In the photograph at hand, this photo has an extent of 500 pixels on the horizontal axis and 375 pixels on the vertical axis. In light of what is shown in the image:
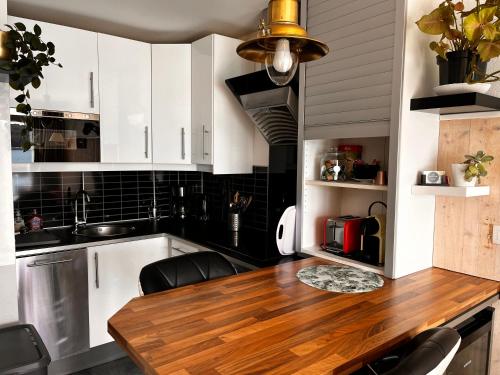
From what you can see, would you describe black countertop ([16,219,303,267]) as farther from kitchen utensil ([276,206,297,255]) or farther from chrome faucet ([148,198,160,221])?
chrome faucet ([148,198,160,221])

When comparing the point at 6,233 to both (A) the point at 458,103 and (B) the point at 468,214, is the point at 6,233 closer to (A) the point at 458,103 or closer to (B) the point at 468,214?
(A) the point at 458,103

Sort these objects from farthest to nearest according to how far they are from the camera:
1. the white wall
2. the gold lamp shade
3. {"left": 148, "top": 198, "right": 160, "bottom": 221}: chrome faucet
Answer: {"left": 148, "top": 198, "right": 160, "bottom": 221}: chrome faucet, the white wall, the gold lamp shade

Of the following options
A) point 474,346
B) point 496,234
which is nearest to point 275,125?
point 496,234

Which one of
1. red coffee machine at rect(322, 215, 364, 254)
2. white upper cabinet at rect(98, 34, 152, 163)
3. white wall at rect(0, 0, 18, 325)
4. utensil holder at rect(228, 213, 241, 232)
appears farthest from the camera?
utensil holder at rect(228, 213, 241, 232)

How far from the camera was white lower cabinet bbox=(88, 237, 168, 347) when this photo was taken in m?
2.59

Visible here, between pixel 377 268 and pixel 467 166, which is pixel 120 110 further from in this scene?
pixel 467 166

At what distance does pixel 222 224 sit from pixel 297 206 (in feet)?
3.67

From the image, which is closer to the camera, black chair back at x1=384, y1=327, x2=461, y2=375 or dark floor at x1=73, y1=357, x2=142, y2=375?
black chair back at x1=384, y1=327, x2=461, y2=375

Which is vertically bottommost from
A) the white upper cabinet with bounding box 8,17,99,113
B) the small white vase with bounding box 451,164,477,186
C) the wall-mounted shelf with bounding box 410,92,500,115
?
the small white vase with bounding box 451,164,477,186

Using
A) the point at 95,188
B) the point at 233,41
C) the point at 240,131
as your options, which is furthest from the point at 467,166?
the point at 95,188

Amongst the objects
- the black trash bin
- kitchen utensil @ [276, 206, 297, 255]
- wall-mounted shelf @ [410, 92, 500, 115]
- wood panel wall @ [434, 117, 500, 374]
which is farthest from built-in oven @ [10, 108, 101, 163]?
wood panel wall @ [434, 117, 500, 374]

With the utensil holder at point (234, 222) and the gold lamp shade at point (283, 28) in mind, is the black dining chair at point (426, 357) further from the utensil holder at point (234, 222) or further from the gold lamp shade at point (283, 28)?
the utensil holder at point (234, 222)

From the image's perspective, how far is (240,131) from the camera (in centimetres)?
288

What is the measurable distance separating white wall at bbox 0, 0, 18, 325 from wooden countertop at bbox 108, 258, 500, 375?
0.64 metres
